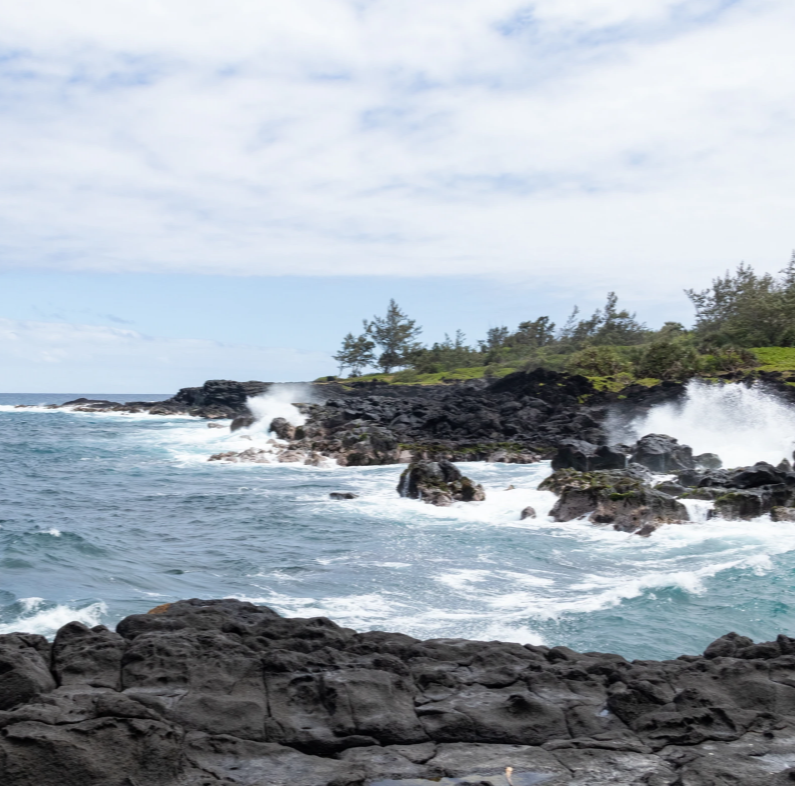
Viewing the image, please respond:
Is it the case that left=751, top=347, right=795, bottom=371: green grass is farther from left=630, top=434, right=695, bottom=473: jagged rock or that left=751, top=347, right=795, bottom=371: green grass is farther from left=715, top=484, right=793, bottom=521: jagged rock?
left=715, top=484, right=793, bottom=521: jagged rock

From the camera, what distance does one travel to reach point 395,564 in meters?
17.9

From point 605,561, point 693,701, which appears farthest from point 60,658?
point 605,561

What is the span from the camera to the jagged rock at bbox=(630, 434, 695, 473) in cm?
3078

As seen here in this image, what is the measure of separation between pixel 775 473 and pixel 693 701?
726 inches

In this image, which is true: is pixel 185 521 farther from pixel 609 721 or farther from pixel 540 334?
pixel 540 334

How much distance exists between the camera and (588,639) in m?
12.6

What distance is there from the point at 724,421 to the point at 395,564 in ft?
95.4

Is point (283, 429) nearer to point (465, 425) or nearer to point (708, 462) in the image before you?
point (465, 425)

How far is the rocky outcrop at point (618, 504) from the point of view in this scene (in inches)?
846

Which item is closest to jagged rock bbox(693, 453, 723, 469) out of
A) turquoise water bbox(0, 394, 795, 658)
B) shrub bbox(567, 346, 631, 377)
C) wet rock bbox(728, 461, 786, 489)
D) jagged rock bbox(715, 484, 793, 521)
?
wet rock bbox(728, 461, 786, 489)

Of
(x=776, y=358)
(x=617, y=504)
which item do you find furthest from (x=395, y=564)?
(x=776, y=358)

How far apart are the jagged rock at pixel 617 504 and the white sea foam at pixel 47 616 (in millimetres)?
13557

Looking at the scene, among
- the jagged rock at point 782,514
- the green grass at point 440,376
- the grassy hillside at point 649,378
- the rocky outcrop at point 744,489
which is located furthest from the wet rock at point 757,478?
the green grass at point 440,376

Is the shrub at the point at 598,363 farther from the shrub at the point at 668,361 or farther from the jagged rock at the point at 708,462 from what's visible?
the jagged rock at the point at 708,462
